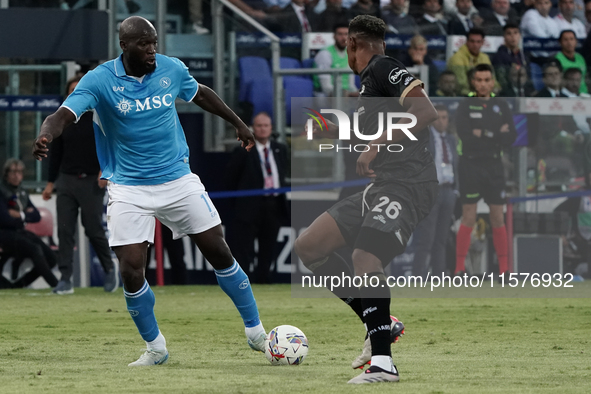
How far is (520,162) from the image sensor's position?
14.1m

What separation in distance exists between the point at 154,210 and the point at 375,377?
6.21 feet

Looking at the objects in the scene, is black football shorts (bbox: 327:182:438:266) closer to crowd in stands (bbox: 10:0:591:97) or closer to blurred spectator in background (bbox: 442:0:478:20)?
crowd in stands (bbox: 10:0:591:97)

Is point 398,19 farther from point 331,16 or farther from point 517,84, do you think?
point 517,84

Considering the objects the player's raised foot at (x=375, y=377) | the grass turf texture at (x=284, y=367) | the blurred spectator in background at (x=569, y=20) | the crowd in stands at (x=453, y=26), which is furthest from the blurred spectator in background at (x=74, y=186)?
the blurred spectator in background at (x=569, y=20)

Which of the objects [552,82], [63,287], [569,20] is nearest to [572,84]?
[552,82]

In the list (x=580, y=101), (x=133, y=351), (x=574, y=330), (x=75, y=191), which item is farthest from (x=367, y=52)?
(x=580, y=101)

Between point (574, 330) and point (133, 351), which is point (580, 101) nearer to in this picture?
point (574, 330)

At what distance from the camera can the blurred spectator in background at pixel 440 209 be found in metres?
13.2

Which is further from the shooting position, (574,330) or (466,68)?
(466,68)

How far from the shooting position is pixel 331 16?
1554 centimetres

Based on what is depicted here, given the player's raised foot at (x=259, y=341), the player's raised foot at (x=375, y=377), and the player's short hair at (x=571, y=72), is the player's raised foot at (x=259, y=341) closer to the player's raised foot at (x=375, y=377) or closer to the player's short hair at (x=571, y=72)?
the player's raised foot at (x=375, y=377)

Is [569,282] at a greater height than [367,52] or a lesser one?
lesser

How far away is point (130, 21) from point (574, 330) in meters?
4.47

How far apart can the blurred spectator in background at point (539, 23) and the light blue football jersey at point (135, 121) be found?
10780 mm
